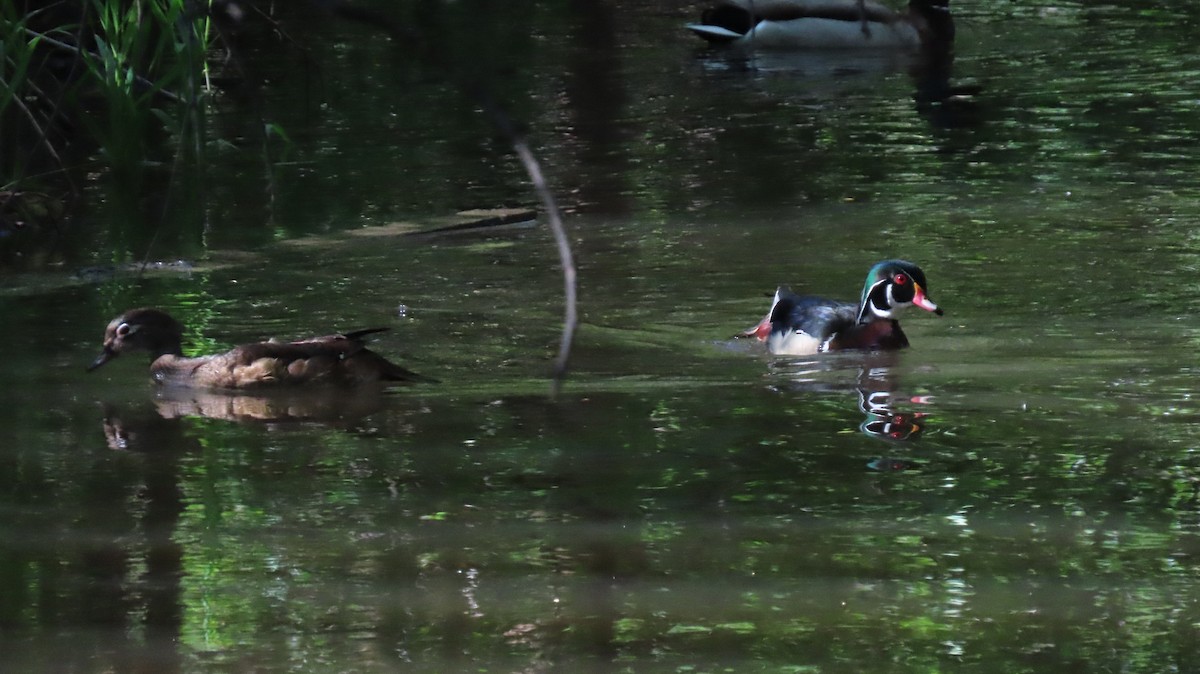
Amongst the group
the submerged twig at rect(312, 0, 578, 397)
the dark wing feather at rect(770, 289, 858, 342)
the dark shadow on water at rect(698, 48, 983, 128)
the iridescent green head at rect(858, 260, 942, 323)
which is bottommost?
the dark shadow on water at rect(698, 48, 983, 128)

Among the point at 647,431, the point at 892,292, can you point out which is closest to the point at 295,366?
the point at 647,431

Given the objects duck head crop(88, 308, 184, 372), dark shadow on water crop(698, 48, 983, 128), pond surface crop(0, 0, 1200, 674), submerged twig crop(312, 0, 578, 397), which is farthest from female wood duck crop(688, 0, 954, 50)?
submerged twig crop(312, 0, 578, 397)

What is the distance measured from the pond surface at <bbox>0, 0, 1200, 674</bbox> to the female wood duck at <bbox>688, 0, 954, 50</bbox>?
5.88 m

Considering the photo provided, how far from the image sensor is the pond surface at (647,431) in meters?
5.68

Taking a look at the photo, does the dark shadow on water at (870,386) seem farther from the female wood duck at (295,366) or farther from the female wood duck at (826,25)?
the female wood duck at (826,25)

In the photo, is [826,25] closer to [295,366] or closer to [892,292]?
[892,292]

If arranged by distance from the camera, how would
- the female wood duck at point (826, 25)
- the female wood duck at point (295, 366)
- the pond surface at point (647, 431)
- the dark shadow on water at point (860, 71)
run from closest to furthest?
the pond surface at point (647, 431), the female wood duck at point (295, 366), the dark shadow on water at point (860, 71), the female wood duck at point (826, 25)

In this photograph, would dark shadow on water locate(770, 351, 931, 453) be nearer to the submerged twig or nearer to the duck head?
the duck head

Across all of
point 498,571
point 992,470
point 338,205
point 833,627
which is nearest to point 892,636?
point 833,627

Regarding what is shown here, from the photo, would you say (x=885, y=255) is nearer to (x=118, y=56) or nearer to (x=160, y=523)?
(x=118, y=56)

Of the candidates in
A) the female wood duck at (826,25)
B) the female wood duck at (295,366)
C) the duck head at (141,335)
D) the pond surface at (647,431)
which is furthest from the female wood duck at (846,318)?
the female wood duck at (826,25)

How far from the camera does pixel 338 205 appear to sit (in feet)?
44.8

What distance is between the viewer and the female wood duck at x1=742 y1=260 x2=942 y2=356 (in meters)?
9.41

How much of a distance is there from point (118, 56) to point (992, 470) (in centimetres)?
398
